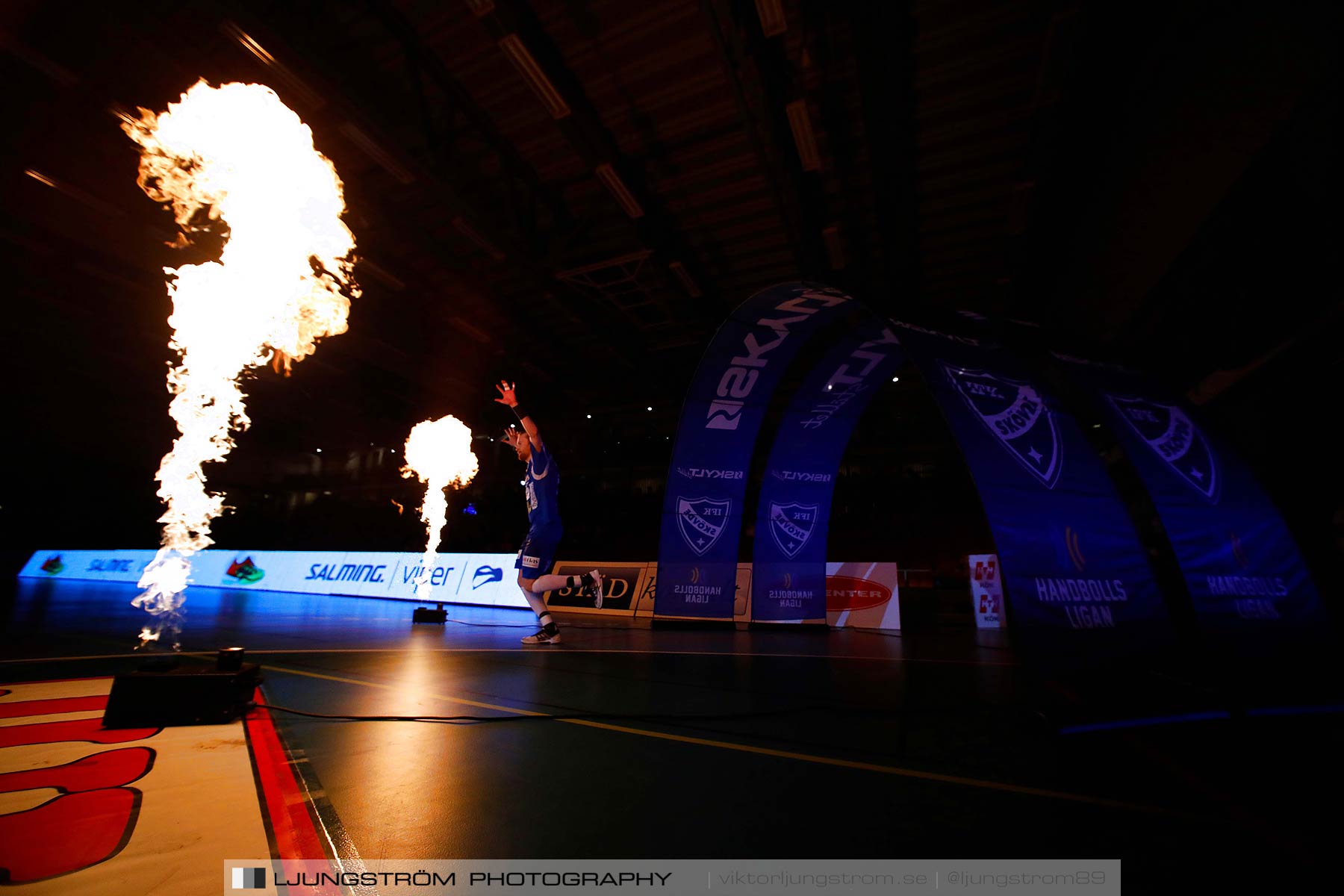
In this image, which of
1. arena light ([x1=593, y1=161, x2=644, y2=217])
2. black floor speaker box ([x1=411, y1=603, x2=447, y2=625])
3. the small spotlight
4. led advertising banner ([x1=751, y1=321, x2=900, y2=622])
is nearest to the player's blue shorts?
black floor speaker box ([x1=411, y1=603, x2=447, y2=625])

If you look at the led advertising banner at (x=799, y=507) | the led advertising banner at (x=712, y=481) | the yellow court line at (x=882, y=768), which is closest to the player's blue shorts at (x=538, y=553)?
the led advertising banner at (x=712, y=481)

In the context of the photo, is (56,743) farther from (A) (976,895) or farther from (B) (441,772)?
(A) (976,895)

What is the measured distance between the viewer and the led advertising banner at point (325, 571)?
13.7 m

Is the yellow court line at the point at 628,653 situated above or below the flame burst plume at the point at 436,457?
below

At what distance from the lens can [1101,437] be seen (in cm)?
1599

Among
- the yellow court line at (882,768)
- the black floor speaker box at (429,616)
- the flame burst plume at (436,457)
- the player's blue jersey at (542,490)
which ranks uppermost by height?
the flame burst plume at (436,457)

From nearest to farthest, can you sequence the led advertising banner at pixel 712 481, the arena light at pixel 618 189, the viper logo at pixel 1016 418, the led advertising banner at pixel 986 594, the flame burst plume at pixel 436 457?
the viper logo at pixel 1016 418
the arena light at pixel 618 189
the led advertising banner at pixel 712 481
the led advertising banner at pixel 986 594
the flame burst plume at pixel 436 457

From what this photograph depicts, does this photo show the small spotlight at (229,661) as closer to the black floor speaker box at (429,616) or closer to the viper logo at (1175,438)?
the black floor speaker box at (429,616)

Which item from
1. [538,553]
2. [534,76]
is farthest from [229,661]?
[534,76]

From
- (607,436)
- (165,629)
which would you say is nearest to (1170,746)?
(165,629)

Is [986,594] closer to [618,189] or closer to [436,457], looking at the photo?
[618,189]

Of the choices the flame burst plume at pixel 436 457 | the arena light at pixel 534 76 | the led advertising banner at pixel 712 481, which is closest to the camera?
the arena light at pixel 534 76

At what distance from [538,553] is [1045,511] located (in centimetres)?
573

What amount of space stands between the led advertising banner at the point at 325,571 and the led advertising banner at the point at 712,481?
5.76 meters
